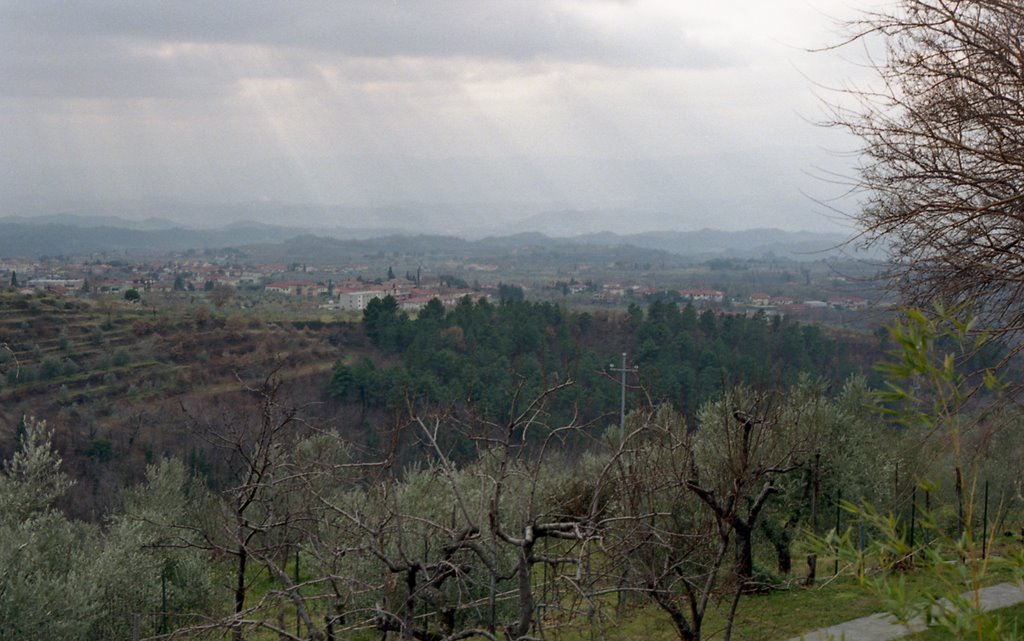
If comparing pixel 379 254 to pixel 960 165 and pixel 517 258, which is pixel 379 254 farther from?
pixel 960 165

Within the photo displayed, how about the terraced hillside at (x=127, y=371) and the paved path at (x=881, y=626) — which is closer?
the paved path at (x=881, y=626)

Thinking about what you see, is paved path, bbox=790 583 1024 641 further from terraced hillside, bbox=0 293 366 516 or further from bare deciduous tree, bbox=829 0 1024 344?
terraced hillside, bbox=0 293 366 516

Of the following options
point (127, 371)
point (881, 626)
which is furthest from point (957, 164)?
point (127, 371)

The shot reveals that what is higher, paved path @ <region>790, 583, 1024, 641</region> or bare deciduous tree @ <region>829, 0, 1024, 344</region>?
bare deciduous tree @ <region>829, 0, 1024, 344</region>

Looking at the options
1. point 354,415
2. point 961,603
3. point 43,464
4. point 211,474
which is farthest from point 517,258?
point 961,603

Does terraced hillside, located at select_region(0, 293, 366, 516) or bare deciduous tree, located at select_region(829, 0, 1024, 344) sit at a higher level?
bare deciduous tree, located at select_region(829, 0, 1024, 344)

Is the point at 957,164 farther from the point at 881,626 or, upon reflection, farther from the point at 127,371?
the point at 127,371

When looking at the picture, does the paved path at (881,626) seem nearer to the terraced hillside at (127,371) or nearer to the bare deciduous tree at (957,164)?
the bare deciduous tree at (957,164)

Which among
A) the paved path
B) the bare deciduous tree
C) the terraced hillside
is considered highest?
the bare deciduous tree

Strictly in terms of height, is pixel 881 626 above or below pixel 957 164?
below

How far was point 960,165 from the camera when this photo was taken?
6488mm

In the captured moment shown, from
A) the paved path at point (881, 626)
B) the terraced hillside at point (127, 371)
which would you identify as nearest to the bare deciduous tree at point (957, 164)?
the paved path at point (881, 626)

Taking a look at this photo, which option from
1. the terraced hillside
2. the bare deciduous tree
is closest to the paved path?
the bare deciduous tree

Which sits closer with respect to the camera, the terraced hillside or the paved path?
the paved path
